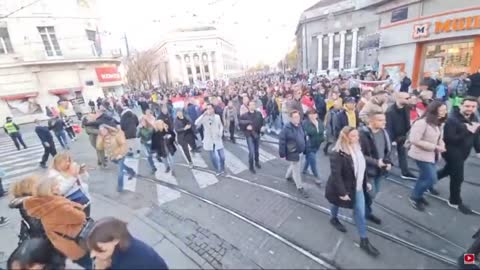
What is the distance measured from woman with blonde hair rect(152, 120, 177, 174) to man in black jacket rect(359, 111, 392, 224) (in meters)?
4.93

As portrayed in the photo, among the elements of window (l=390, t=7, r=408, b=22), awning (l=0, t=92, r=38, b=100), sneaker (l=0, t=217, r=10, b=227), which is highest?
window (l=390, t=7, r=408, b=22)

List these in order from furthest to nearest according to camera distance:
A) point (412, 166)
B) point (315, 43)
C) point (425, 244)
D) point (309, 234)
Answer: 1. point (315, 43)
2. point (412, 166)
3. point (309, 234)
4. point (425, 244)

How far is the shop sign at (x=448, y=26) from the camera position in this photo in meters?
12.0

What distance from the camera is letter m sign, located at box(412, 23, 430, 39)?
555 inches

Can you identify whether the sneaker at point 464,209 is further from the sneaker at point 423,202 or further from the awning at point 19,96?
the awning at point 19,96

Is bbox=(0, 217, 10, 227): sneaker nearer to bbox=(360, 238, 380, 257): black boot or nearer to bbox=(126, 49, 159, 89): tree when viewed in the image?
bbox=(360, 238, 380, 257): black boot

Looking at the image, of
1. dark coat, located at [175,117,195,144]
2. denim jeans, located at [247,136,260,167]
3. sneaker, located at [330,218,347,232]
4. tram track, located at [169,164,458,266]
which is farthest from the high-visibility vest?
sneaker, located at [330,218,347,232]

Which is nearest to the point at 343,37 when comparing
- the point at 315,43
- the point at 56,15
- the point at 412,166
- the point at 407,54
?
the point at 315,43

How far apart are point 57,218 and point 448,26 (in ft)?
59.4

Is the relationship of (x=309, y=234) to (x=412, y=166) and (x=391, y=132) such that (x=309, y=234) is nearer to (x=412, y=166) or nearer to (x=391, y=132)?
(x=391, y=132)

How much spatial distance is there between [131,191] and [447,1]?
17886 mm

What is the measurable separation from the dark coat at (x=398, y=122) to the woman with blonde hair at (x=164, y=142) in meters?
5.50

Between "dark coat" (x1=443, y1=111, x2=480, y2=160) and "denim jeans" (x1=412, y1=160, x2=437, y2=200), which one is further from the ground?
"dark coat" (x1=443, y1=111, x2=480, y2=160)

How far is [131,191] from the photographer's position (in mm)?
6109
